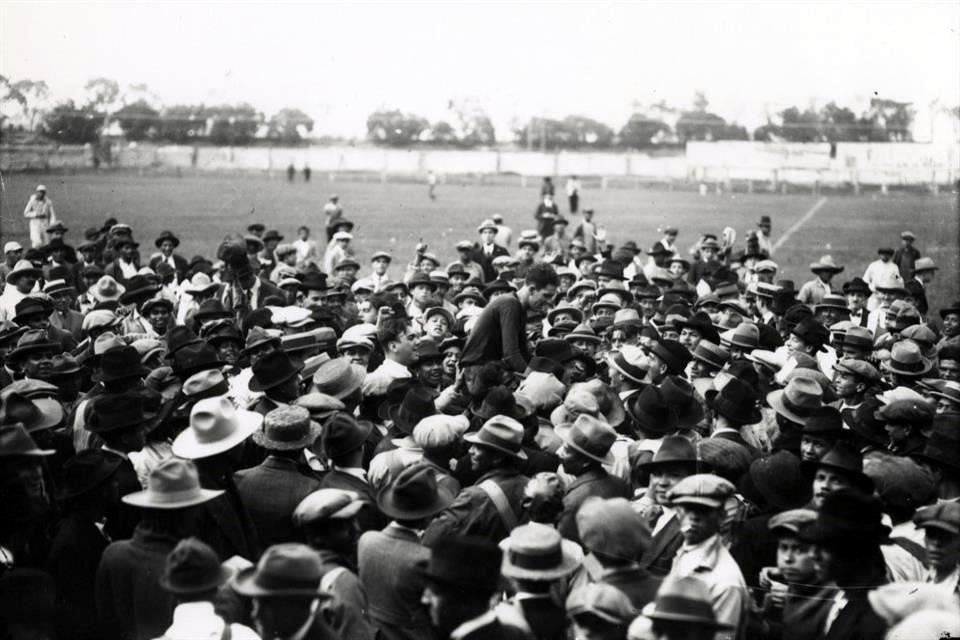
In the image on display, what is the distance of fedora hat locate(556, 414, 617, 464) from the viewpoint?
6.24 metres

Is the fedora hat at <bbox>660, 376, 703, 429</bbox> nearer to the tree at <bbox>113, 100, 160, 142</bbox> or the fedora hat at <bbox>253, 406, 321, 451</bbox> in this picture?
the fedora hat at <bbox>253, 406, 321, 451</bbox>

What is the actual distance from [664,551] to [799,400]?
2.42 m

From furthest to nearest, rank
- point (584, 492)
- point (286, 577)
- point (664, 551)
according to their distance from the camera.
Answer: point (584, 492), point (664, 551), point (286, 577)

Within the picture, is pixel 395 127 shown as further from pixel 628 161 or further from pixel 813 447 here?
pixel 813 447

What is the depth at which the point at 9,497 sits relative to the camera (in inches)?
213

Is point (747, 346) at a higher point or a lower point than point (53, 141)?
lower

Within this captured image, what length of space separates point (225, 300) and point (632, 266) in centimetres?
789

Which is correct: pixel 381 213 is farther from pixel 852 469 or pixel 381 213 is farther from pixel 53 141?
pixel 852 469

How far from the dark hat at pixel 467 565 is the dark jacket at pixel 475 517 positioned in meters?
1.08

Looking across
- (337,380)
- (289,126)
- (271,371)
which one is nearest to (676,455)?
(337,380)

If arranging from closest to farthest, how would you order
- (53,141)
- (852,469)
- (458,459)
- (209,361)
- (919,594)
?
(919,594)
(852,469)
(458,459)
(209,361)
(53,141)

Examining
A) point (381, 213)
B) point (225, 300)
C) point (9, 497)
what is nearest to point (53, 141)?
point (381, 213)

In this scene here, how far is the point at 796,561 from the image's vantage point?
17.6ft

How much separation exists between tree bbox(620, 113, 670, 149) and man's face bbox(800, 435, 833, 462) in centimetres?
9754
